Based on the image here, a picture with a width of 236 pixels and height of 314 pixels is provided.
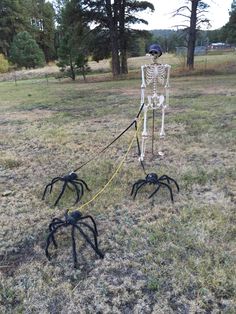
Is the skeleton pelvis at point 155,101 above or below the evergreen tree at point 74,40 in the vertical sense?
below

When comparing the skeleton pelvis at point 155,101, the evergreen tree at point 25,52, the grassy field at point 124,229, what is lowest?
the grassy field at point 124,229

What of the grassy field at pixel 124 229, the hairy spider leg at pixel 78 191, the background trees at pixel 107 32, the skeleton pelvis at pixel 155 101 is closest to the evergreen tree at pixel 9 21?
the background trees at pixel 107 32

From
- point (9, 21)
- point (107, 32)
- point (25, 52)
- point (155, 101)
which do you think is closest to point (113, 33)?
point (107, 32)

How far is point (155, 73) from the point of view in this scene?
3258 mm

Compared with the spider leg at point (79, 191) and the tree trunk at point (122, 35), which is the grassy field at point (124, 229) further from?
the tree trunk at point (122, 35)

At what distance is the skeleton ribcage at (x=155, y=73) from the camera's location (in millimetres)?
3254

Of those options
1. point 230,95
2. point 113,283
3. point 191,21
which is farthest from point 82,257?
point 191,21

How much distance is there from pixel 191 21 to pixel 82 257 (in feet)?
47.1

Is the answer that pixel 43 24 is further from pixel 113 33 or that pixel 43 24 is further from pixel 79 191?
pixel 79 191

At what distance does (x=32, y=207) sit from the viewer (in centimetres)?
279

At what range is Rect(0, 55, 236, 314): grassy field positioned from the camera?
1734 millimetres

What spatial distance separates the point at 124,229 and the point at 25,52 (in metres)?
28.0

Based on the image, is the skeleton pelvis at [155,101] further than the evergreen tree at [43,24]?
No

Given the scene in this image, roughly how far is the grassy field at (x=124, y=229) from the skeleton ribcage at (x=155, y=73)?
1046 millimetres
